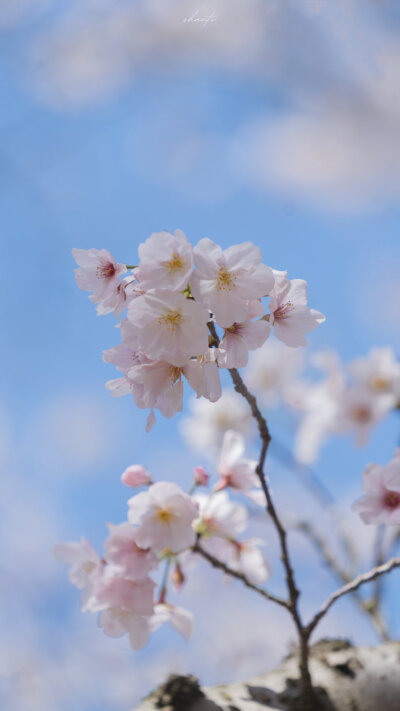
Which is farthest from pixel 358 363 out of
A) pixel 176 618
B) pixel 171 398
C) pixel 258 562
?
pixel 171 398

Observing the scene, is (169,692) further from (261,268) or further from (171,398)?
(261,268)

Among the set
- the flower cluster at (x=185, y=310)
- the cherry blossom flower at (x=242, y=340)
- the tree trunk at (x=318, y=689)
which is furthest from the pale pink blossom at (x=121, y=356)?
the tree trunk at (x=318, y=689)

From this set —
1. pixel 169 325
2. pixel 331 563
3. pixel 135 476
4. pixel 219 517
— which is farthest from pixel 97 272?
pixel 331 563

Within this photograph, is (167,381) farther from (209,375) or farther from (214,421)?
(214,421)

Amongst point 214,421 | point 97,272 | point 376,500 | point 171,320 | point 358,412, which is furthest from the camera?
point 214,421

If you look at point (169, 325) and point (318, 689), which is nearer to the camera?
point (169, 325)

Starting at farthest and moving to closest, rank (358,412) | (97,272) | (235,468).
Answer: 1. (358,412)
2. (235,468)
3. (97,272)

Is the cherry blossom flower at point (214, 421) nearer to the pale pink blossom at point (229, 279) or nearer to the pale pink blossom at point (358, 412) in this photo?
the pale pink blossom at point (358, 412)
